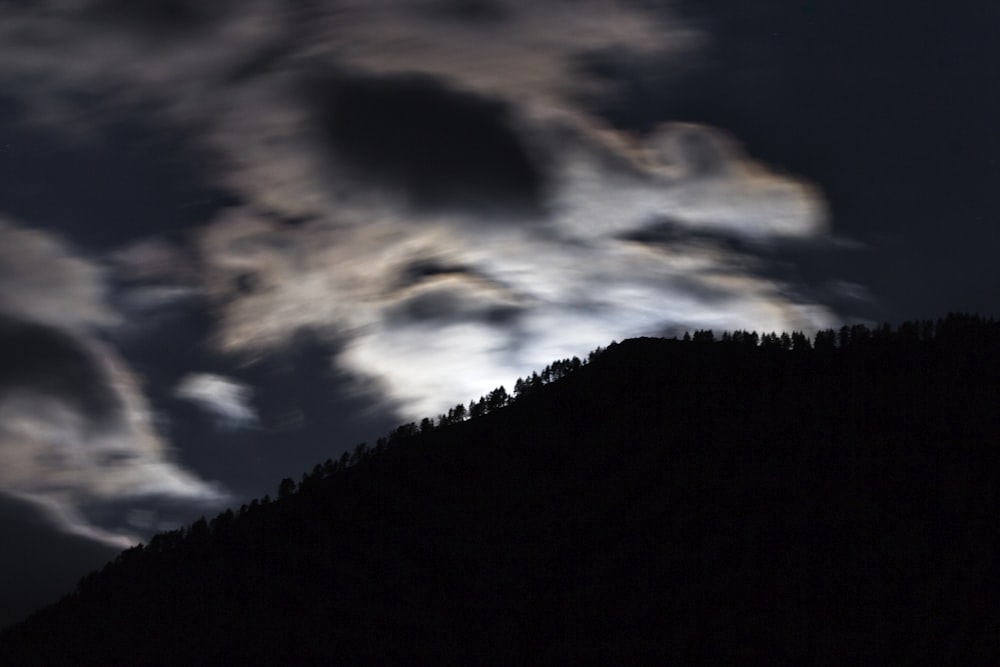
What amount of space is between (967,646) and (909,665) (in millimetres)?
12951

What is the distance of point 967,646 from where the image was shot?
198500 millimetres

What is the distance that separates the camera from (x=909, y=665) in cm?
19662
